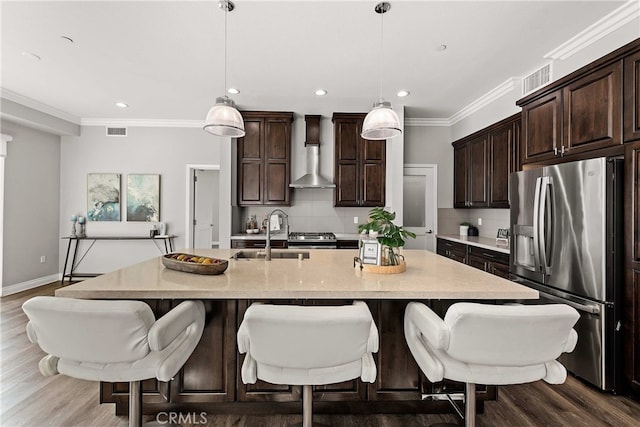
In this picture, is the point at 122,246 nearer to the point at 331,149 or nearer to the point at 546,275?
the point at 331,149

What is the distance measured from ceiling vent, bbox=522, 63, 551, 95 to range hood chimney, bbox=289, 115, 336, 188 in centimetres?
270

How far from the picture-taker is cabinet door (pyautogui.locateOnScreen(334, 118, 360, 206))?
4.98 metres

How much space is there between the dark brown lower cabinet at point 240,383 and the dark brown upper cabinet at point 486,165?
2.65 metres

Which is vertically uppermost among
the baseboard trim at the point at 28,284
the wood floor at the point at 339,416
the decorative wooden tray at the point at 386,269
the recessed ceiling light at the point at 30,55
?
the recessed ceiling light at the point at 30,55

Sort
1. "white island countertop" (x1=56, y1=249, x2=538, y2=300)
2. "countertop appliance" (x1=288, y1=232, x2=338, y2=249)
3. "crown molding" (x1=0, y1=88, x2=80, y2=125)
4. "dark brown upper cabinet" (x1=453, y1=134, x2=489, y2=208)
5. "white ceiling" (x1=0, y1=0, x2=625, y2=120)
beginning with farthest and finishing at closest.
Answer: "countertop appliance" (x1=288, y1=232, x2=338, y2=249), "dark brown upper cabinet" (x1=453, y1=134, x2=489, y2=208), "crown molding" (x1=0, y1=88, x2=80, y2=125), "white ceiling" (x1=0, y1=0, x2=625, y2=120), "white island countertop" (x1=56, y1=249, x2=538, y2=300)

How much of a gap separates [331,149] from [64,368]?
14.5 feet

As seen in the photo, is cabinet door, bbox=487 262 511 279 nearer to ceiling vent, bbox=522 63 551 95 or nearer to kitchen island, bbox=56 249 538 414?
kitchen island, bbox=56 249 538 414

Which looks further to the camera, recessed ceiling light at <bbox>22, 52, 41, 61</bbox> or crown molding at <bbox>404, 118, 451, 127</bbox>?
crown molding at <bbox>404, 118, 451, 127</bbox>

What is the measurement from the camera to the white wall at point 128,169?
5.63 metres

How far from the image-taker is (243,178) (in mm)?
5004

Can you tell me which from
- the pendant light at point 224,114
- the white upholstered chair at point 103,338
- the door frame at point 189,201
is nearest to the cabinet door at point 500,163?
the pendant light at point 224,114

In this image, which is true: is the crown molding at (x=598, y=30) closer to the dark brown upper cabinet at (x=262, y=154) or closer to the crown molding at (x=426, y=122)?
the crown molding at (x=426, y=122)

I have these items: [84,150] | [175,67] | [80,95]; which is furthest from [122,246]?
[175,67]

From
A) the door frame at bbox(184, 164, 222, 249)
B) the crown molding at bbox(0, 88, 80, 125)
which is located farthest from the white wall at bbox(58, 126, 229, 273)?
the crown molding at bbox(0, 88, 80, 125)
